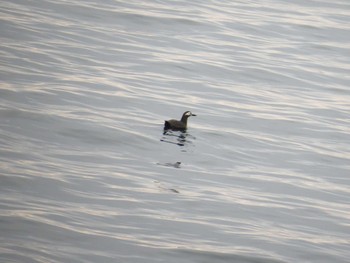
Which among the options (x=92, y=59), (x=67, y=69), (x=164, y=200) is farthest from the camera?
(x=92, y=59)

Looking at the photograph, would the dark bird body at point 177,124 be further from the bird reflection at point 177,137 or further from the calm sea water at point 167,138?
the calm sea water at point 167,138

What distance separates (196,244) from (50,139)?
16.6 ft

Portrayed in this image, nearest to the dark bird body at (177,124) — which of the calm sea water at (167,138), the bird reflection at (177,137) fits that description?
the bird reflection at (177,137)

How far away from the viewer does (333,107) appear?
23859mm

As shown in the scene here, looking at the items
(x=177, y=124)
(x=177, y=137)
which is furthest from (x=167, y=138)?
(x=177, y=124)

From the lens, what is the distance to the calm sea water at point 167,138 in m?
13.4

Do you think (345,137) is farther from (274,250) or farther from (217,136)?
(274,250)

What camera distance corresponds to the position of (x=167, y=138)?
1880cm

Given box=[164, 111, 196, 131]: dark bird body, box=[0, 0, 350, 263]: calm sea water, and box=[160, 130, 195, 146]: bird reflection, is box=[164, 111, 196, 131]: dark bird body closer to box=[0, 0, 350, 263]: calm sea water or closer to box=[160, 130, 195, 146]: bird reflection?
box=[160, 130, 195, 146]: bird reflection

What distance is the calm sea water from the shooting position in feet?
44.1

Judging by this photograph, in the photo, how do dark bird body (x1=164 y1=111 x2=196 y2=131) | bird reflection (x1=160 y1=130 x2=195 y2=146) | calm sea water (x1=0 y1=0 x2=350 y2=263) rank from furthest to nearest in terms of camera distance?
dark bird body (x1=164 y1=111 x2=196 y2=131)
bird reflection (x1=160 y1=130 x2=195 y2=146)
calm sea water (x1=0 y1=0 x2=350 y2=263)

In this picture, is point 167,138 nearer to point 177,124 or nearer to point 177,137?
point 177,137

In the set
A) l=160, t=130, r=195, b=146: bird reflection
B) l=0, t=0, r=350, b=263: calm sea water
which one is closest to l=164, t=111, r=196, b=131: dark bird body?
l=160, t=130, r=195, b=146: bird reflection

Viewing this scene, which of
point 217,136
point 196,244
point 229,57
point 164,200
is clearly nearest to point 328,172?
point 217,136
